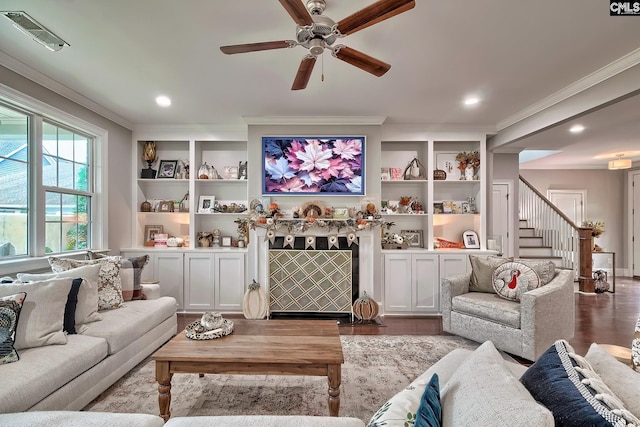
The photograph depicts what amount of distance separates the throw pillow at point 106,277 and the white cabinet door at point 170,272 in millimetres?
1301

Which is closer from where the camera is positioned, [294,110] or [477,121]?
[294,110]

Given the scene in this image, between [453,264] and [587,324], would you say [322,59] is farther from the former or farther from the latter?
[587,324]

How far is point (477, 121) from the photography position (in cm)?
433

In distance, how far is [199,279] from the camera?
4.36m

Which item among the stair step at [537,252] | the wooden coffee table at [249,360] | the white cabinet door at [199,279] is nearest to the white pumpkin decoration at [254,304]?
the white cabinet door at [199,279]

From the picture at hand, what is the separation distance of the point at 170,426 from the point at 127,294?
Result: 2.33 metres

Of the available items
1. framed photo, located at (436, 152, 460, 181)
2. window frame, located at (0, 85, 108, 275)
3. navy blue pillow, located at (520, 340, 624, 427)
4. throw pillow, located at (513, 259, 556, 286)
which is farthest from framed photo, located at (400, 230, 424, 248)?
window frame, located at (0, 85, 108, 275)

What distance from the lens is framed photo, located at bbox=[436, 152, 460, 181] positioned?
4.76 metres

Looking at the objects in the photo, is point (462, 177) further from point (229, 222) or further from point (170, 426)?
point (170, 426)

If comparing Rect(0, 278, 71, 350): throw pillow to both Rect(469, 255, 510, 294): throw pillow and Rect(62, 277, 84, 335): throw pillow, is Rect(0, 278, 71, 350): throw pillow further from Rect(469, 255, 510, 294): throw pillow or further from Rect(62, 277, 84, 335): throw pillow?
Rect(469, 255, 510, 294): throw pillow

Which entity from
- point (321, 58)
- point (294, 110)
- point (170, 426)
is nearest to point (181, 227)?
point (294, 110)

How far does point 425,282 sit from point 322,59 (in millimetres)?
3127

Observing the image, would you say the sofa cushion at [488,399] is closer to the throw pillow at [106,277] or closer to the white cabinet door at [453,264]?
the throw pillow at [106,277]

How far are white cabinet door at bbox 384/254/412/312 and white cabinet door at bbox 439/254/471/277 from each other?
468 millimetres
